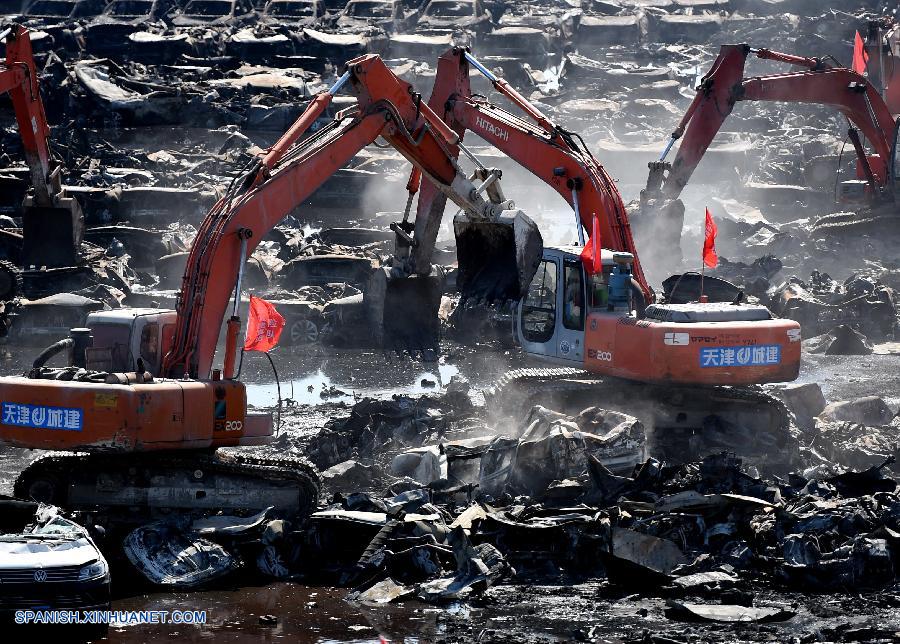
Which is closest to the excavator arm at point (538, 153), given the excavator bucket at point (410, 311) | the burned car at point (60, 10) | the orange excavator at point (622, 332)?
the orange excavator at point (622, 332)

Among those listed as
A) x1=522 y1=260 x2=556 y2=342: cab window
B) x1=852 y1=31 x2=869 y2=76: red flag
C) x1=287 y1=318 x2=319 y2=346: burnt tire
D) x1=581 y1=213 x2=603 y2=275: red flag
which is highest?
x1=852 y1=31 x2=869 y2=76: red flag

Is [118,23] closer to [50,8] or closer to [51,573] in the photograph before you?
[50,8]

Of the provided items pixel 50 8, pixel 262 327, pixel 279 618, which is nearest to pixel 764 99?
pixel 262 327

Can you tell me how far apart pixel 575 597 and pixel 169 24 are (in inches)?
1263

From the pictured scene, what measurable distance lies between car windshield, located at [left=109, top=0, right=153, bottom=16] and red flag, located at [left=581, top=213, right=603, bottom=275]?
27.7 meters

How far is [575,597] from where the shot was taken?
10.6 m

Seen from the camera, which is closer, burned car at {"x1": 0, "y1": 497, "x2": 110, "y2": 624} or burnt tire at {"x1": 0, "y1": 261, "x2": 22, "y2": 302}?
burned car at {"x1": 0, "y1": 497, "x2": 110, "y2": 624}

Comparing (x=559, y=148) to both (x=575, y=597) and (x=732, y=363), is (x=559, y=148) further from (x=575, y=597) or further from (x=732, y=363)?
(x=575, y=597)

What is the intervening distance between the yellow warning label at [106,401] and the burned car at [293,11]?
28.7m

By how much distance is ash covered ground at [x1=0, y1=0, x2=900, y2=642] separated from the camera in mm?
10578

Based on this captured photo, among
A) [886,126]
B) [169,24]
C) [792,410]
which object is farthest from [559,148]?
[169,24]

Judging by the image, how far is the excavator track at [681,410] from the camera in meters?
14.9

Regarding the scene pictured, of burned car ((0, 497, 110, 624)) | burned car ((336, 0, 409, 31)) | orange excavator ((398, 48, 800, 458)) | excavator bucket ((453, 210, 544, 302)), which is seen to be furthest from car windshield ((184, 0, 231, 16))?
burned car ((0, 497, 110, 624))

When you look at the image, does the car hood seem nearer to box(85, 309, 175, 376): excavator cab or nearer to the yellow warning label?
the yellow warning label
